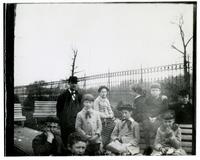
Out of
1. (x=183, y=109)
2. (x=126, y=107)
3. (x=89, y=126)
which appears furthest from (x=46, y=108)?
(x=183, y=109)

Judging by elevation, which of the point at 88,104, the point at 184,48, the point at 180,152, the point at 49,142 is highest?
the point at 184,48

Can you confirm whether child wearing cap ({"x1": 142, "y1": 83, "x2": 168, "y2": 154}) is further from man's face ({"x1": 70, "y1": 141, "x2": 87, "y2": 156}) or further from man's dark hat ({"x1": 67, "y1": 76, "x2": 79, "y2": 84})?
man's dark hat ({"x1": 67, "y1": 76, "x2": 79, "y2": 84})

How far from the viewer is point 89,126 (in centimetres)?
368

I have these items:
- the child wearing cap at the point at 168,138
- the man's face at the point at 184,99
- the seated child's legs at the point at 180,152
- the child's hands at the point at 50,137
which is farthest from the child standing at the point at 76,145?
the man's face at the point at 184,99

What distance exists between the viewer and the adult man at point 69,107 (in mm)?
3670

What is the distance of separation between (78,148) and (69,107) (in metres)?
0.48

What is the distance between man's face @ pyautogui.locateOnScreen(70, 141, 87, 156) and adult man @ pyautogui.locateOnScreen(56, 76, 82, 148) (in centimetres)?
11

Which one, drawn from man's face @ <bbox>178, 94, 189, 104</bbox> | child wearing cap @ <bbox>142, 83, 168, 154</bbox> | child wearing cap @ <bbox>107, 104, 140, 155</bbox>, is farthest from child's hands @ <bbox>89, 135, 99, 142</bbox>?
man's face @ <bbox>178, 94, 189, 104</bbox>

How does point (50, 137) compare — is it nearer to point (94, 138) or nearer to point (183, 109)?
point (94, 138)

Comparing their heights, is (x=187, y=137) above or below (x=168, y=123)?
below

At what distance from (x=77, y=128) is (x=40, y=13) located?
138 cm

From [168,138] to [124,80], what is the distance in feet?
2.75

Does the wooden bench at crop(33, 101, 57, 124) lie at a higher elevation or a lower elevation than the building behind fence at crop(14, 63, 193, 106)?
lower

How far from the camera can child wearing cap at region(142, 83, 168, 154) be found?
3.69 meters
